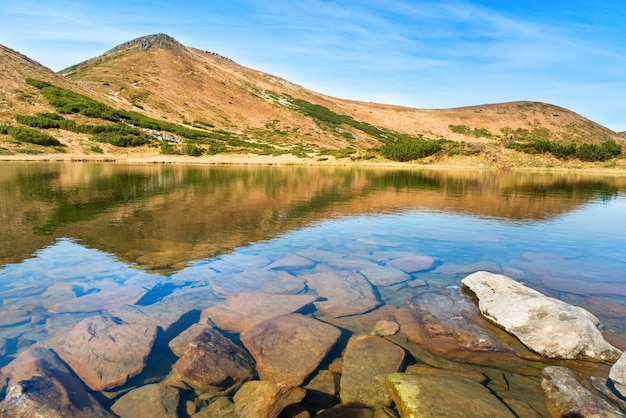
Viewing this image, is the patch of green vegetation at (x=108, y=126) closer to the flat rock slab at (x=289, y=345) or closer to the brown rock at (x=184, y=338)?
the brown rock at (x=184, y=338)

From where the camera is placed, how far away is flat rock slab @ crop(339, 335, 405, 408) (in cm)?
577

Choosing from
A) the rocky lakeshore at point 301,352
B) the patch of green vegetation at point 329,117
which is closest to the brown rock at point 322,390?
the rocky lakeshore at point 301,352

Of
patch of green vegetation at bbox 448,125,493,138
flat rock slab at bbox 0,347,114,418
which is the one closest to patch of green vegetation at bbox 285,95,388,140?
patch of green vegetation at bbox 448,125,493,138

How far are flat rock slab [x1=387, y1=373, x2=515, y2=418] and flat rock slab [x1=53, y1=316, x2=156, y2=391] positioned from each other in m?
4.26

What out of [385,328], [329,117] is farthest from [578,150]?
[329,117]

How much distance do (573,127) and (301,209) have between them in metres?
188

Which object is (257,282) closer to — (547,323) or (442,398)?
(442,398)

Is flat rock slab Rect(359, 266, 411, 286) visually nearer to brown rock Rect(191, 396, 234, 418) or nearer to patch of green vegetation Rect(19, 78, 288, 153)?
brown rock Rect(191, 396, 234, 418)

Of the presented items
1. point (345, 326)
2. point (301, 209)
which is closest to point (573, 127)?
point (301, 209)

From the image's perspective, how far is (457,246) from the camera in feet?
49.4

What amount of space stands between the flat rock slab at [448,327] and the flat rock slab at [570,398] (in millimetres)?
1055

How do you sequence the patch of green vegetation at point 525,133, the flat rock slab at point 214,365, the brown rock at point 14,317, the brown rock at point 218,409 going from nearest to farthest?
1. the brown rock at point 218,409
2. the flat rock slab at point 214,365
3. the brown rock at point 14,317
4. the patch of green vegetation at point 525,133

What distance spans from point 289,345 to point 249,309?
1889mm

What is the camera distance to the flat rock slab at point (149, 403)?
5.35m
